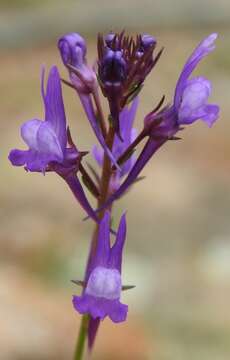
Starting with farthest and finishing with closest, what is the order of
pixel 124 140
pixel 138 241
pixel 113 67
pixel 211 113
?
1. pixel 138 241
2. pixel 124 140
3. pixel 211 113
4. pixel 113 67

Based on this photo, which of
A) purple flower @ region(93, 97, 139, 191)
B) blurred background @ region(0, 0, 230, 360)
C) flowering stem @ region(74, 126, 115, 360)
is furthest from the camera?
blurred background @ region(0, 0, 230, 360)

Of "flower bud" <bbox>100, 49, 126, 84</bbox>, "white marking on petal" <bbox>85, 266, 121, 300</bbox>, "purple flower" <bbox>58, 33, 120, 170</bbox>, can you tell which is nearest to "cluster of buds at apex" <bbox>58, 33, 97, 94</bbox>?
"purple flower" <bbox>58, 33, 120, 170</bbox>

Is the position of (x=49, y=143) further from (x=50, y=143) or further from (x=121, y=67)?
(x=121, y=67)

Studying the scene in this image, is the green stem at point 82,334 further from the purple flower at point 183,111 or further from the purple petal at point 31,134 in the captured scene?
the purple petal at point 31,134

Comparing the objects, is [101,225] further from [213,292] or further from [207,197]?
[207,197]

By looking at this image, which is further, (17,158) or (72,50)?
(72,50)

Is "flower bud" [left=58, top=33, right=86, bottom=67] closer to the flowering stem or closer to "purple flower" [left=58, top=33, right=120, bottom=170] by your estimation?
"purple flower" [left=58, top=33, right=120, bottom=170]

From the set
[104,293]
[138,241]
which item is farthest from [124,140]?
[138,241]
